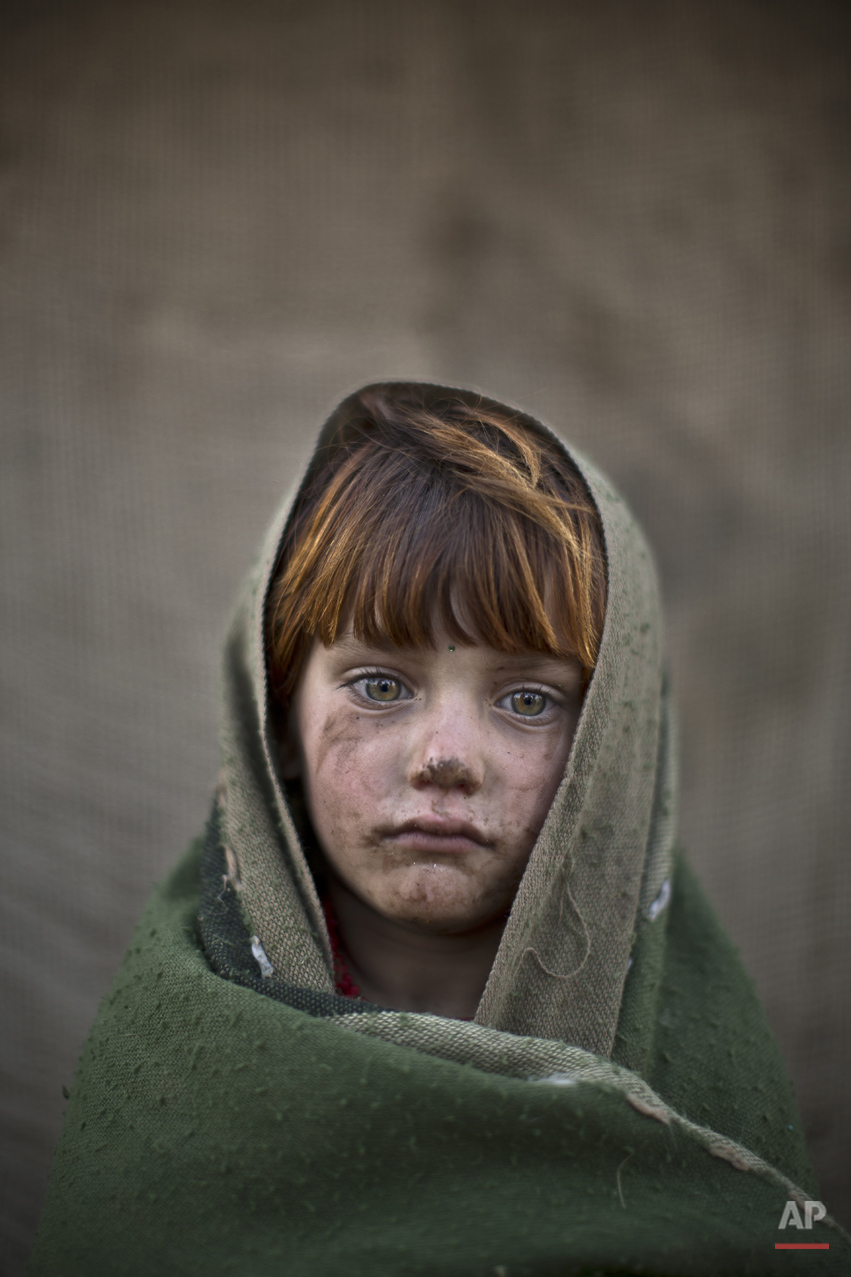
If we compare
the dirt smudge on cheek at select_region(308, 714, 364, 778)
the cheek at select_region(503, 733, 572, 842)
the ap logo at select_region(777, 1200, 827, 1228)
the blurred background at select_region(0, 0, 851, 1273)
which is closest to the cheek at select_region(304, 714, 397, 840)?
the dirt smudge on cheek at select_region(308, 714, 364, 778)

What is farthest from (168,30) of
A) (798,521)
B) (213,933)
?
(213,933)

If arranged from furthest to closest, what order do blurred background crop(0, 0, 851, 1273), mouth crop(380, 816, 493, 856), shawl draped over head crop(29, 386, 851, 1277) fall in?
blurred background crop(0, 0, 851, 1273)
mouth crop(380, 816, 493, 856)
shawl draped over head crop(29, 386, 851, 1277)

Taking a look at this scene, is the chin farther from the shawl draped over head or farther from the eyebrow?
the eyebrow

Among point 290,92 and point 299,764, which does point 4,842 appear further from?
point 290,92

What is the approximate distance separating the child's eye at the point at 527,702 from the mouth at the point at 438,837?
13 centimetres

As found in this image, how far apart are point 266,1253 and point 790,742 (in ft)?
4.18

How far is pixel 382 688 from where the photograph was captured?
0.92 m

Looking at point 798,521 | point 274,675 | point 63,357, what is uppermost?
point 63,357

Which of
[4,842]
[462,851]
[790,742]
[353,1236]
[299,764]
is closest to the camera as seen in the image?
[353,1236]

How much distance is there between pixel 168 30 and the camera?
158 cm

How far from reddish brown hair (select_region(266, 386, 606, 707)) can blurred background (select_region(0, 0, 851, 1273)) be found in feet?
2.28

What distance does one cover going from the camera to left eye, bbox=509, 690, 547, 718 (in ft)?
3.02

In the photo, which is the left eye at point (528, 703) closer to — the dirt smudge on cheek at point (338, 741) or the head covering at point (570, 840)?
the head covering at point (570, 840)

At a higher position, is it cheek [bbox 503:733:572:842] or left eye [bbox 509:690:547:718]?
left eye [bbox 509:690:547:718]
